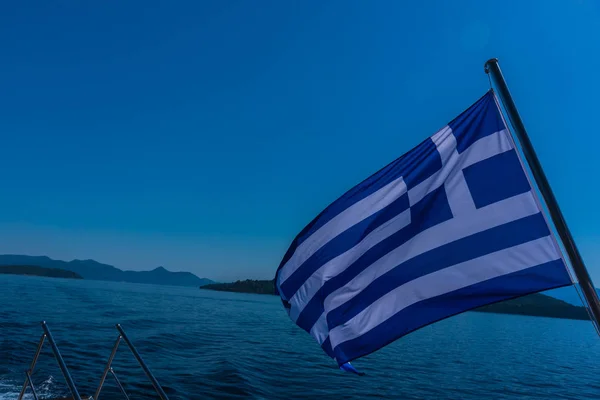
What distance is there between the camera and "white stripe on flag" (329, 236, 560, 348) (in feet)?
13.2

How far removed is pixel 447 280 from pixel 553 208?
158cm

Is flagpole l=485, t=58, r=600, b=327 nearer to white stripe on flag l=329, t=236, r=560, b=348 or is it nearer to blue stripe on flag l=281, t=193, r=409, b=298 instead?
white stripe on flag l=329, t=236, r=560, b=348

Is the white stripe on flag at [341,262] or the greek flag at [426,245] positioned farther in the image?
the white stripe on flag at [341,262]

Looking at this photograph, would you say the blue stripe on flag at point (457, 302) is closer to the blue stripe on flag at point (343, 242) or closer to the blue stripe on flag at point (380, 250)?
the blue stripe on flag at point (380, 250)

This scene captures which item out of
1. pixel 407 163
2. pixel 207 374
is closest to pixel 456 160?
pixel 407 163

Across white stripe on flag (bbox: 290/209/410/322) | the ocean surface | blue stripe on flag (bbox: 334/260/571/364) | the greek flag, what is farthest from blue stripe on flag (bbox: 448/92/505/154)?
the ocean surface

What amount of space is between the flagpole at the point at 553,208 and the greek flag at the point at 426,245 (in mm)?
435

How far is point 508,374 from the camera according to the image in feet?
89.9

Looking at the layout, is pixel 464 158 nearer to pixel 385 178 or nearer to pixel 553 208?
pixel 385 178

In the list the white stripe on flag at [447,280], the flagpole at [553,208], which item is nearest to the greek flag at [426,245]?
the white stripe on flag at [447,280]

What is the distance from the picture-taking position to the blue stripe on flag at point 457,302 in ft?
12.8

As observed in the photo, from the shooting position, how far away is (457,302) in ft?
14.6

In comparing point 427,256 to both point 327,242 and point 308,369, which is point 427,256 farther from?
point 308,369

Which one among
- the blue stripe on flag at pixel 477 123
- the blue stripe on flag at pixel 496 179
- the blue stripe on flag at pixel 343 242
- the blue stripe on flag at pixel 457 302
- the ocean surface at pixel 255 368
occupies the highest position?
the blue stripe on flag at pixel 477 123
